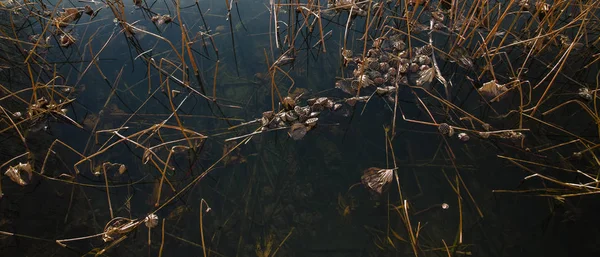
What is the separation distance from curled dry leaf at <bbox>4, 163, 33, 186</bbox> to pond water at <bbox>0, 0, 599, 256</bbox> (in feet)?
0.37

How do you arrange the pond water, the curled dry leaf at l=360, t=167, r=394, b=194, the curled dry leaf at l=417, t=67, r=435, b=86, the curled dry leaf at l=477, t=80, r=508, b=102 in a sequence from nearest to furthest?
the pond water, the curled dry leaf at l=360, t=167, r=394, b=194, the curled dry leaf at l=477, t=80, r=508, b=102, the curled dry leaf at l=417, t=67, r=435, b=86

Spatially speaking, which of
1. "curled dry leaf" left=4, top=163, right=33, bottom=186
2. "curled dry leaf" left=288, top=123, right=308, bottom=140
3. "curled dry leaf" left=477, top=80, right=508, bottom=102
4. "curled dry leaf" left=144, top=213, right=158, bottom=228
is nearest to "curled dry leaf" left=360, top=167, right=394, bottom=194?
"curled dry leaf" left=288, top=123, right=308, bottom=140

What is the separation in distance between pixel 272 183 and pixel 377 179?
23.0 inches

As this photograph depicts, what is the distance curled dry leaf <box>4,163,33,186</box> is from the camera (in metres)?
1.78

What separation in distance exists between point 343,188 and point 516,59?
155cm

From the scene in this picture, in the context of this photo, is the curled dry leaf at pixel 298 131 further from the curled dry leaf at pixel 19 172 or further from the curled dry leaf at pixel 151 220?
the curled dry leaf at pixel 19 172

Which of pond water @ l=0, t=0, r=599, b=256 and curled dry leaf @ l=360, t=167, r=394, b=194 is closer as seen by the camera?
pond water @ l=0, t=0, r=599, b=256

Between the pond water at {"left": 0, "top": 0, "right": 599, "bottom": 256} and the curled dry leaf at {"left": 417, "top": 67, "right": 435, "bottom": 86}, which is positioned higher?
the curled dry leaf at {"left": 417, "top": 67, "right": 435, "bottom": 86}

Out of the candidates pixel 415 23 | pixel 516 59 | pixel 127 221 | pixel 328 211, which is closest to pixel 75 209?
pixel 127 221

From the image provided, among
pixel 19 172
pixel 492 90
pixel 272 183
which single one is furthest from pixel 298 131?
pixel 19 172

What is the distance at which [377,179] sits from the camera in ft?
6.09

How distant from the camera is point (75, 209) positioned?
1.87 meters

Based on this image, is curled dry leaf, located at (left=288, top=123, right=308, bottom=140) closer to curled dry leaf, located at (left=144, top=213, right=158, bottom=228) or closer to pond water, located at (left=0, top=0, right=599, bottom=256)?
pond water, located at (left=0, top=0, right=599, bottom=256)

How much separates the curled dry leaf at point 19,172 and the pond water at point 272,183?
4.4 inches
